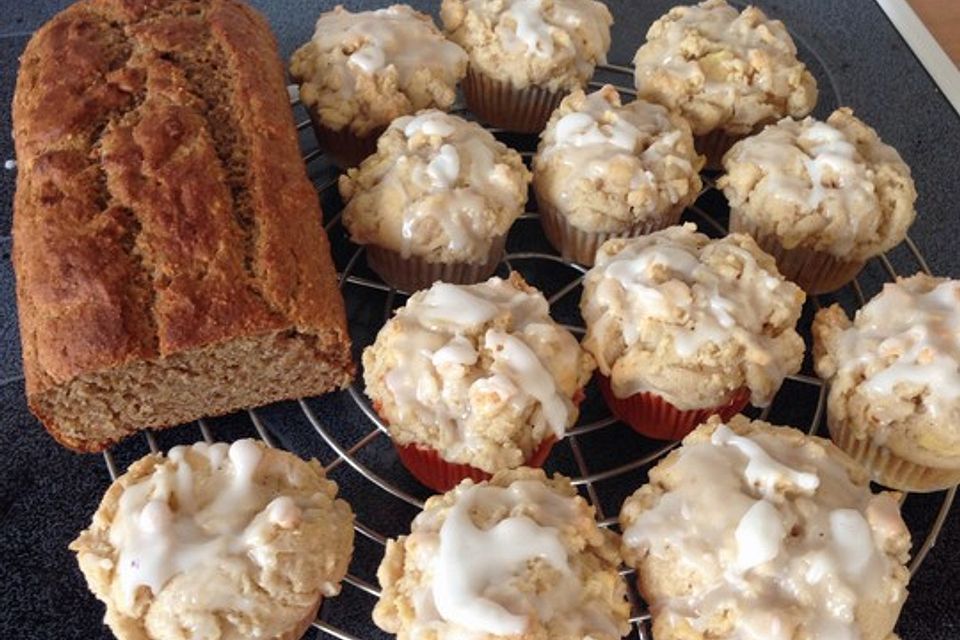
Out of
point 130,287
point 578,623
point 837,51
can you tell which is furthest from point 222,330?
point 837,51

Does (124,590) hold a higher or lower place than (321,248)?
lower

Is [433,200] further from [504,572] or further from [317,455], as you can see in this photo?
[504,572]

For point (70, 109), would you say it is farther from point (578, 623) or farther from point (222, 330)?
point (578, 623)

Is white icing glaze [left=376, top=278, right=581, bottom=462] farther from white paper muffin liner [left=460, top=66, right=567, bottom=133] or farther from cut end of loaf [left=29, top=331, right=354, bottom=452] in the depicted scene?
white paper muffin liner [left=460, top=66, right=567, bottom=133]

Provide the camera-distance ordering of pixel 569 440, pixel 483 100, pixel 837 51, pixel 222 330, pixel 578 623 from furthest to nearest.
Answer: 1. pixel 837 51
2. pixel 483 100
3. pixel 569 440
4. pixel 222 330
5. pixel 578 623

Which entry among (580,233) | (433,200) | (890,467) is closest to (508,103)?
(580,233)

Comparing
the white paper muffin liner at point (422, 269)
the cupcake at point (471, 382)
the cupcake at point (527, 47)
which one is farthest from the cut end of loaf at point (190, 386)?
the cupcake at point (527, 47)
